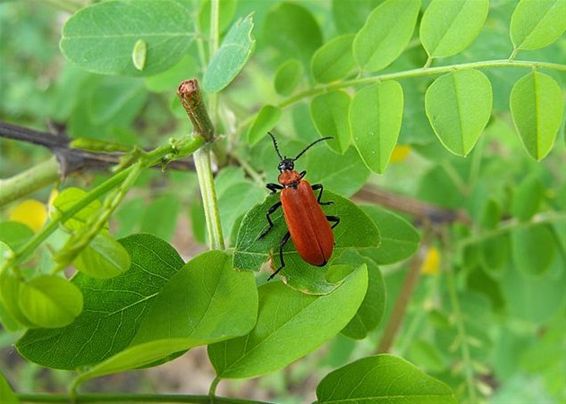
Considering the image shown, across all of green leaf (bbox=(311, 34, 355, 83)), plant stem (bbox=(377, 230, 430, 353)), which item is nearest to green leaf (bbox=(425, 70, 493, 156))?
green leaf (bbox=(311, 34, 355, 83))

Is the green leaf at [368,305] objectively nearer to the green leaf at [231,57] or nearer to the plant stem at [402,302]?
the green leaf at [231,57]

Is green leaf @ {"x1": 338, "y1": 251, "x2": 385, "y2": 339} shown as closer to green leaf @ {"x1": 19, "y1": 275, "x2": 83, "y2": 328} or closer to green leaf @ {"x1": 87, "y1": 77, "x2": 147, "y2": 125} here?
green leaf @ {"x1": 19, "y1": 275, "x2": 83, "y2": 328}

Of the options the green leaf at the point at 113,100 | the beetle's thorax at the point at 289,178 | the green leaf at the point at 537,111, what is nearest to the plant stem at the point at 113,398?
the beetle's thorax at the point at 289,178

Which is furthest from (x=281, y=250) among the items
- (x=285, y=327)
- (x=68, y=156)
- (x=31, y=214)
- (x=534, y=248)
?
(x=534, y=248)

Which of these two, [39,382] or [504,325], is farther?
[39,382]

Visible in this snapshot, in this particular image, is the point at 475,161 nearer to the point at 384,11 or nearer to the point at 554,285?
the point at 554,285

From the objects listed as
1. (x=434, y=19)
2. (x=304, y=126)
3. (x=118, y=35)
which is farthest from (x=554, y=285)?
(x=118, y=35)

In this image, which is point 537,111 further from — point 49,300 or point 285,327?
point 49,300
